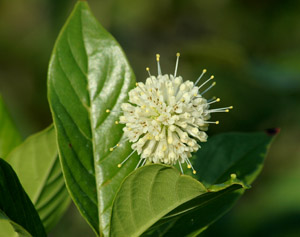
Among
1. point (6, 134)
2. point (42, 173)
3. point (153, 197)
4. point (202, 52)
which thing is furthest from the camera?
point (202, 52)

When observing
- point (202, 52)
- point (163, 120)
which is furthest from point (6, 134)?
point (202, 52)

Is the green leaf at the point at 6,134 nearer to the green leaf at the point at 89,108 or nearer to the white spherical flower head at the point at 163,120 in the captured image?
the green leaf at the point at 89,108

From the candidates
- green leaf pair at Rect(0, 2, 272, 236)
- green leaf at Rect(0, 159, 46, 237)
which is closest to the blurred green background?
green leaf pair at Rect(0, 2, 272, 236)

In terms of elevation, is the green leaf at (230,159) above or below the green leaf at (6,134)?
below

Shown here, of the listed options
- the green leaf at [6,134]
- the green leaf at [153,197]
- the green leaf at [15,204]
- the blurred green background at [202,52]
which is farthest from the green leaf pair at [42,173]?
the blurred green background at [202,52]

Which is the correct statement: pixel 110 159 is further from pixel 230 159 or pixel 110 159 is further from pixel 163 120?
pixel 230 159

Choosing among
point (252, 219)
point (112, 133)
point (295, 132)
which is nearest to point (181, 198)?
point (112, 133)
